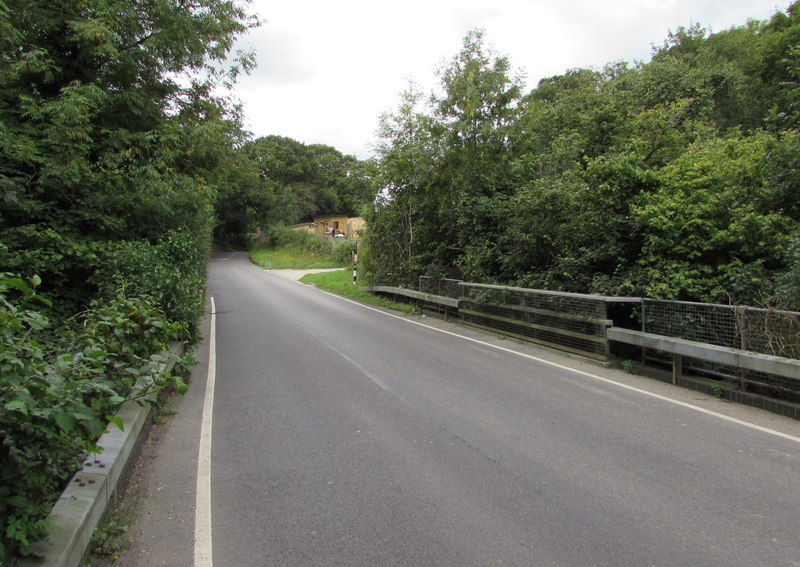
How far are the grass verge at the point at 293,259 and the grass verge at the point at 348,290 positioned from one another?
9.73m

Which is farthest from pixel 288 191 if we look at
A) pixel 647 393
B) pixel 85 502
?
pixel 85 502

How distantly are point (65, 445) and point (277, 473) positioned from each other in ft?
5.38

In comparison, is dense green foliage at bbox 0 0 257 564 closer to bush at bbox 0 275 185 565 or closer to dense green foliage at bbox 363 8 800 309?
bush at bbox 0 275 185 565

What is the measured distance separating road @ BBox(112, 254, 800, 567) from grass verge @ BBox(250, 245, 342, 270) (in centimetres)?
3189

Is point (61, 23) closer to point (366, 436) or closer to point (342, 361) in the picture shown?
point (342, 361)

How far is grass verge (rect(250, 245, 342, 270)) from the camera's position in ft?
132

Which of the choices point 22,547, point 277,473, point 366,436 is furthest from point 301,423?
point 22,547

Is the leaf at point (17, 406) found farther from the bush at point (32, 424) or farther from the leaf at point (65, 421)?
the leaf at point (65, 421)

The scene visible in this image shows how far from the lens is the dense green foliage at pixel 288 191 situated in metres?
61.2

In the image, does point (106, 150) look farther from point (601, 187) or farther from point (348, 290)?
point (348, 290)

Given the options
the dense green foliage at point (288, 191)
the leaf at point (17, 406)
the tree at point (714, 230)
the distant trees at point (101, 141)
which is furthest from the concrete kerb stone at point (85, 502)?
the dense green foliage at point (288, 191)

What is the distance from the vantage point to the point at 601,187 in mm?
8836

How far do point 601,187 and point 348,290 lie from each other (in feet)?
47.5

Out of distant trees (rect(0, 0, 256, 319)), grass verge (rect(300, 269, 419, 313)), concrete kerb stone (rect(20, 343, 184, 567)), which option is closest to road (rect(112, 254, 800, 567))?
concrete kerb stone (rect(20, 343, 184, 567))
